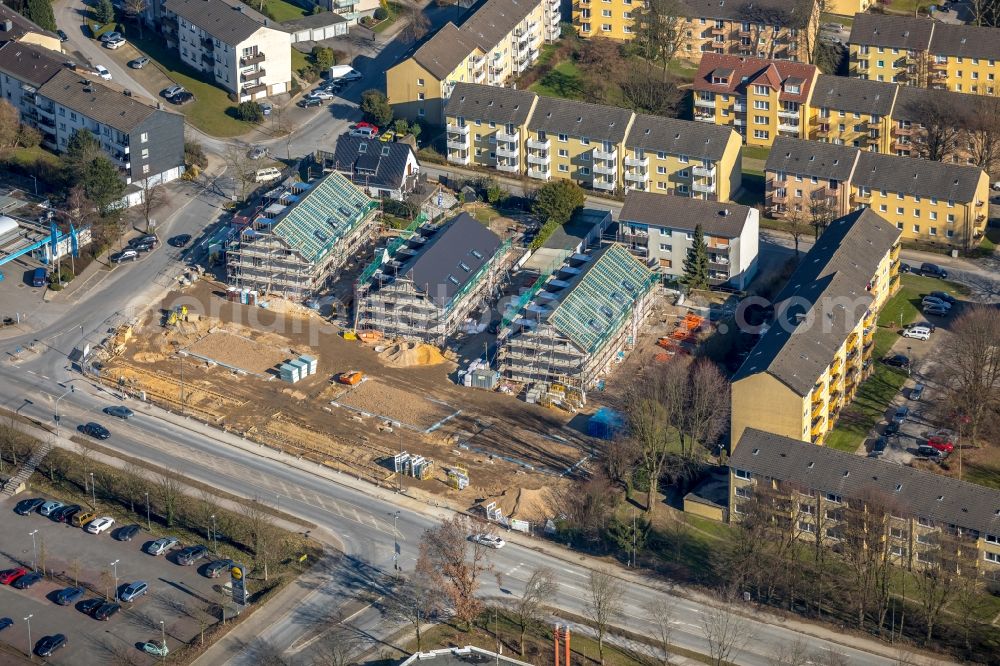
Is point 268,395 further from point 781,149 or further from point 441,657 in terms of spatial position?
point 781,149

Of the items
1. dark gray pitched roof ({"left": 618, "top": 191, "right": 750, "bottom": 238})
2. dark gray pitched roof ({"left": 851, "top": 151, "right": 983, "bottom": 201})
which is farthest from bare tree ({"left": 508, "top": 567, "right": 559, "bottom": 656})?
dark gray pitched roof ({"left": 851, "top": 151, "right": 983, "bottom": 201})

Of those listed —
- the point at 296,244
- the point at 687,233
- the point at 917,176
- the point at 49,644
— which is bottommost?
the point at 49,644

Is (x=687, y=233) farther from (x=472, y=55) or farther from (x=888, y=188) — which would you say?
(x=472, y=55)

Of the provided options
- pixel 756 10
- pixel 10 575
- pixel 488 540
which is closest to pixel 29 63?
pixel 10 575

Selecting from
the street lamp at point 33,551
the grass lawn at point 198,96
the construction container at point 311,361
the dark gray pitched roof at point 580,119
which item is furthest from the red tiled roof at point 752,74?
the street lamp at point 33,551

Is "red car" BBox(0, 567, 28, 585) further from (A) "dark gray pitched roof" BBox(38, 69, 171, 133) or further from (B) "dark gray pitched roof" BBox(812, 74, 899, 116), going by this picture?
(B) "dark gray pitched roof" BBox(812, 74, 899, 116)

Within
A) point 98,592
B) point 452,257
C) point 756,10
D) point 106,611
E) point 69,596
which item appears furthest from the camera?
point 756,10

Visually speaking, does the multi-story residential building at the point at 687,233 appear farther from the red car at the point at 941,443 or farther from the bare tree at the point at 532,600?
the bare tree at the point at 532,600
